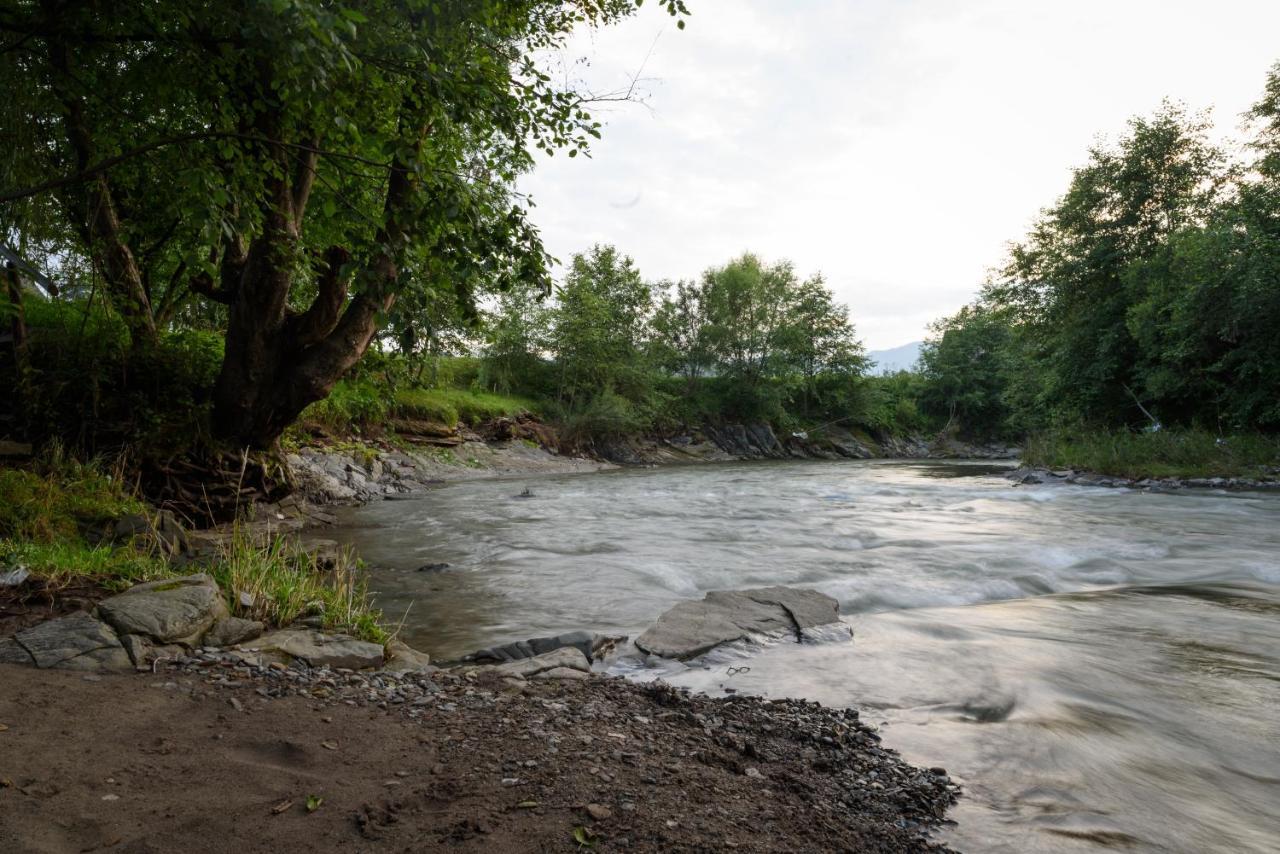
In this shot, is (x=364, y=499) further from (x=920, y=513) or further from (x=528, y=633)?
(x=920, y=513)

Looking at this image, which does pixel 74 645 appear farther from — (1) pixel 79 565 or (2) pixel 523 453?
(2) pixel 523 453

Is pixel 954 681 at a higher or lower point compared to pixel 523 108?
lower

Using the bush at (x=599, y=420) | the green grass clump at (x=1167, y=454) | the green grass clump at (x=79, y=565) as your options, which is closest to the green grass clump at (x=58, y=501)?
the green grass clump at (x=79, y=565)

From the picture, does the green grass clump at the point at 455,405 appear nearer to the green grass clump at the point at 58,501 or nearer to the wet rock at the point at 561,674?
the green grass clump at the point at 58,501

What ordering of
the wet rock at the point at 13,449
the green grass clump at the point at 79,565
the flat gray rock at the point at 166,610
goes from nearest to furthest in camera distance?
1. the flat gray rock at the point at 166,610
2. the green grass clump at the point at 79,565
3. the wet rock at the point at 13,449

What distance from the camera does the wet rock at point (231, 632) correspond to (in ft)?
15.1

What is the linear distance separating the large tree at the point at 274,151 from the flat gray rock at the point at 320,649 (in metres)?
2.41

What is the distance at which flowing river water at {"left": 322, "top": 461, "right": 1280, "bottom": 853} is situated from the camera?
3543 mm

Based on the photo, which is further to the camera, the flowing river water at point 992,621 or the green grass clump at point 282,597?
the green grass clump at point 282,597

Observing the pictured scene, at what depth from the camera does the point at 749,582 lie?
898 centimetres

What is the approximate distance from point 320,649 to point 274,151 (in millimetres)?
6091

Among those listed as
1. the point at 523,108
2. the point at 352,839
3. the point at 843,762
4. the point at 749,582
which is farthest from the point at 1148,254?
the point at 352,839

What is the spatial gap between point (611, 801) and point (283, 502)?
11866 mm

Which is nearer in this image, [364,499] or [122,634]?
[122,634]
